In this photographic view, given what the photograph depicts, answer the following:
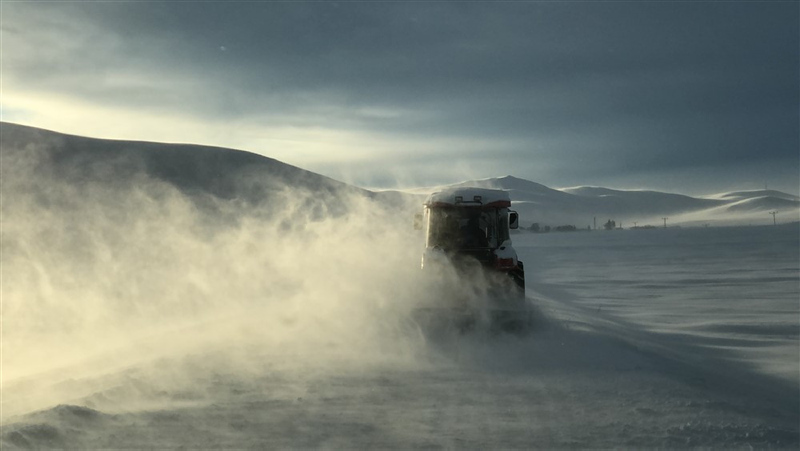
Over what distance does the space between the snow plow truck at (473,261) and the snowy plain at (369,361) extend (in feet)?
1.85

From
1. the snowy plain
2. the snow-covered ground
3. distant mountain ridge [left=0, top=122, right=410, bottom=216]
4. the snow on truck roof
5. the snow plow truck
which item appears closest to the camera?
the snow-covered ground

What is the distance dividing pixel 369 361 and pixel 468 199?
5.45 m

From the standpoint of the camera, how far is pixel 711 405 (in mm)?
7285

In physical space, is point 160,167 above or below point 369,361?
above

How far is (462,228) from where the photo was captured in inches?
578

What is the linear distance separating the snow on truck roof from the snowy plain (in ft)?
6.09

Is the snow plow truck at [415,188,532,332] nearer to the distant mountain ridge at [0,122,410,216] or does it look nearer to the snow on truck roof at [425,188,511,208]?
the snow on truck roof at [425,188,511,208]

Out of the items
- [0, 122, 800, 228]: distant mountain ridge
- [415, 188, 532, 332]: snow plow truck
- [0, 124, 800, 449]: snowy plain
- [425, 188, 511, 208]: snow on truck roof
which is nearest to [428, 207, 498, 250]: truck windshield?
[415, 188, 532, 332]: snow plow truck

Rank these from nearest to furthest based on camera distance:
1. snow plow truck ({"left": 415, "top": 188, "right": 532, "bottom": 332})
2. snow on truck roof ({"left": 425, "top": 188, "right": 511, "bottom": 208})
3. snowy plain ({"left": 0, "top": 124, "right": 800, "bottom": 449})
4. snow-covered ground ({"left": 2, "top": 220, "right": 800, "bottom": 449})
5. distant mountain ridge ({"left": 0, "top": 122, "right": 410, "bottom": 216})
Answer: snow-covered ground ({"left": 2, "top": 220, "right": 800, "bottom": 449}) → snowy plain ({"left": 0, "top": 124, "right": 800, "bottom": 449}) → snow plow truck ({"left": 415, "top": 188, "right": 532, "bottom": 332}) → snow on truck roof ({"left": 425, "top": 188, "right": 511, "bottom": 208}) → distant mountain ridge ({"left": 0, "top": 122, "right": 410, "bottom": 216})

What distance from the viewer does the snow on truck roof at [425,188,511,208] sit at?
14.4m

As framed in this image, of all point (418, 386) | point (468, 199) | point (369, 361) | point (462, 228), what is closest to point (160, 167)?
point (462, 228)

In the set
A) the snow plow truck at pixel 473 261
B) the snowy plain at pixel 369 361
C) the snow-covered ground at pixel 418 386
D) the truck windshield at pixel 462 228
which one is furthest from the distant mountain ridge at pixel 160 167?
the snow-covered ground at pixel 418 386

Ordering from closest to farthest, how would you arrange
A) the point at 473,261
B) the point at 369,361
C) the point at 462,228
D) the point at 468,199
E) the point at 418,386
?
the point at 418,386, the point at 369,361, the point at 473,261, the point at 468,199, the point at 462,228

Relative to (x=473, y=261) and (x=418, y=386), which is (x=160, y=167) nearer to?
(x=473, y=261)
